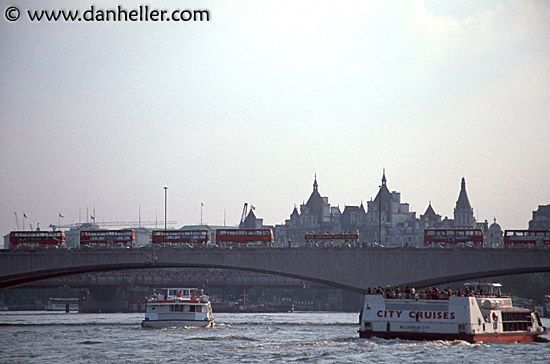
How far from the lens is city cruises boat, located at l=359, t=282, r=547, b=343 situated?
256 ft

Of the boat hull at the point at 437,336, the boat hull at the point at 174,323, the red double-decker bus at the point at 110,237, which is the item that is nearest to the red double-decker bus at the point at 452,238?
the boat hull at the point at 174,323

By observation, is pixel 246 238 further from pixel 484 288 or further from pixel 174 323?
pixel 484 288

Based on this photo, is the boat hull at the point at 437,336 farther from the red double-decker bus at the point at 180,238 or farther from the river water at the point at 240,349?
the red double-decker bus at the point at 180,238

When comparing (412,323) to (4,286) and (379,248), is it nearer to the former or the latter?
(379,248)

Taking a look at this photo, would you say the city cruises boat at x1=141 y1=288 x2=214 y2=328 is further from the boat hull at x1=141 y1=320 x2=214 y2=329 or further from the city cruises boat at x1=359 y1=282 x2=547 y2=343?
the city cruises boat at x1=359 y1=282 x2=547 y2=343

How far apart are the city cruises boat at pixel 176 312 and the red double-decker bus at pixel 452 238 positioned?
36349mm

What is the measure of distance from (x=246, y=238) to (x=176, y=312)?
3433 cm

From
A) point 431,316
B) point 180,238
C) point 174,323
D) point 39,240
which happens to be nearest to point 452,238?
point 180,238

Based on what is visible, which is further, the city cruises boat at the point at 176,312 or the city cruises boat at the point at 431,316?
the city cruises boat at the point at 176,312

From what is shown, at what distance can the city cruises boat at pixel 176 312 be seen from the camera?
344 feet

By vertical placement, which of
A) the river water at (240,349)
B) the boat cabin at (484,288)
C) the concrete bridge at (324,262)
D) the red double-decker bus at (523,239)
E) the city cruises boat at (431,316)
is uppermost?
the red double-decker bus at (523,239)

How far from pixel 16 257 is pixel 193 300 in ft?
103

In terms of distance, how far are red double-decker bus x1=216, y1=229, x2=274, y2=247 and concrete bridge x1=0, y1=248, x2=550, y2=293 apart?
12.0 metres

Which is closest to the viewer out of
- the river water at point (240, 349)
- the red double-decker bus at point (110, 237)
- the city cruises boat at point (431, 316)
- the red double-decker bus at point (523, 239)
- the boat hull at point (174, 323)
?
the river water at point (240, 349)
